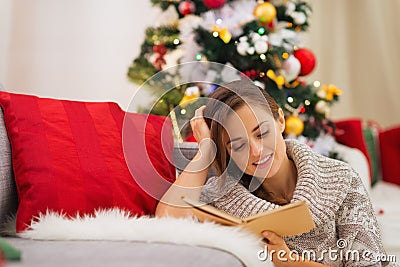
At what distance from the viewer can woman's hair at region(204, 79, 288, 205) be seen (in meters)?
1.35

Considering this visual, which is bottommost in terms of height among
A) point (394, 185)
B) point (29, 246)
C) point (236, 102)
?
point (394, 185)

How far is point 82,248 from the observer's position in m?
1.08

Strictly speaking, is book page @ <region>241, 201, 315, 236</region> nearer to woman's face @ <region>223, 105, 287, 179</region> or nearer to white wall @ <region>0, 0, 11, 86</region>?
woman's face @ <region>223, 105, 287, 179</region>

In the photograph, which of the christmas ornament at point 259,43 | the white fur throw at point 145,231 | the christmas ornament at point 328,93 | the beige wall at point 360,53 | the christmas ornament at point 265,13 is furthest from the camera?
the beige wall at point 360,53

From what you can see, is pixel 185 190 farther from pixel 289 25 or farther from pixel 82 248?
pixel 289 25

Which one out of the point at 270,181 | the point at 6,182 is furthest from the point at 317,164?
the point at 6,182

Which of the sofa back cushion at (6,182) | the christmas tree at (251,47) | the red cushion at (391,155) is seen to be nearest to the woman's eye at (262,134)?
the sofa back cushion at (6,182)

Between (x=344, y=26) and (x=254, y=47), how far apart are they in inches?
69.2

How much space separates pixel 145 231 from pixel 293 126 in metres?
1.43

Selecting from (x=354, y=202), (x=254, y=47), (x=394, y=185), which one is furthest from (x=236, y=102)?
(x=394, y=185)

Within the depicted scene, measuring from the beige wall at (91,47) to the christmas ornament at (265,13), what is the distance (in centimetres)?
75

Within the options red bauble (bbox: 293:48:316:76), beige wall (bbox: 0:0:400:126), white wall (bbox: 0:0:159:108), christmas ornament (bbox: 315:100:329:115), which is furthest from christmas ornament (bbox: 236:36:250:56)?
white wall (bbox: 0:0:159:108)

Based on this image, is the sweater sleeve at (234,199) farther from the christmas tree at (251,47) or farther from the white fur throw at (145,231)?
the christmas tree at (251,47)

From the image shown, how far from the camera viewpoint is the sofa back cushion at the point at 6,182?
1.35 meters
